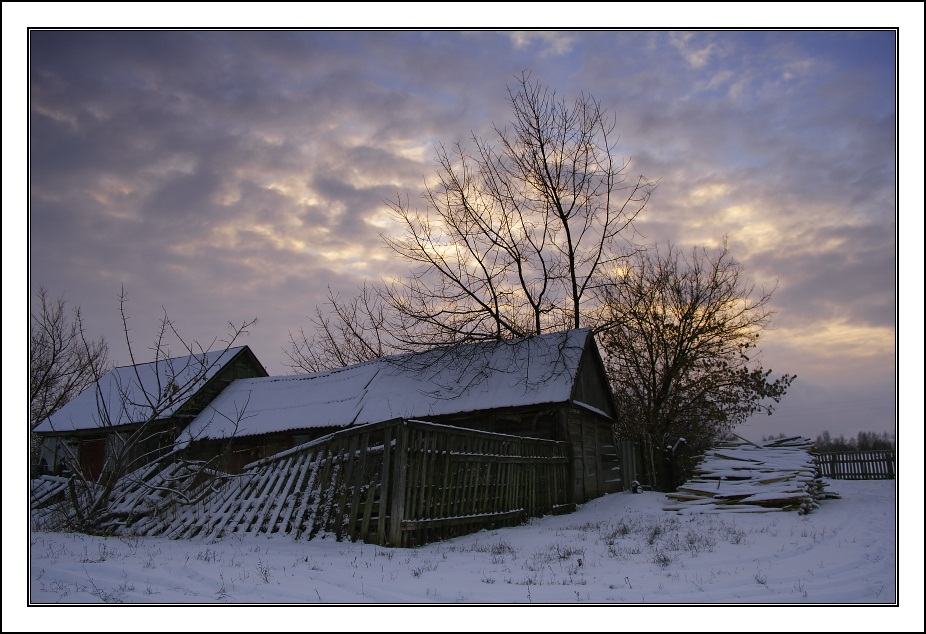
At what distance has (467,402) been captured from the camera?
1630 cm

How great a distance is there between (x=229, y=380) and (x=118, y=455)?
603 inches

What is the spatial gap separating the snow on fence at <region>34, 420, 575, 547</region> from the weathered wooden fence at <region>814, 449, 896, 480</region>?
82.0 feet

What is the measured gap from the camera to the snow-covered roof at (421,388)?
53.0 feet

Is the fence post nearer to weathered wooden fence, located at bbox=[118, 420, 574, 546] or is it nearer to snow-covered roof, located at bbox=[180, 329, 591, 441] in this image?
weathered wooden fence, located at bbox=[118, 420, 574, 546]

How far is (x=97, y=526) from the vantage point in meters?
10.3

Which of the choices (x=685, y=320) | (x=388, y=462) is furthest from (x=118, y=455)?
(x=685, y=320)

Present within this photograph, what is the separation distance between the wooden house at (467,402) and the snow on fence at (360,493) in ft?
12.3

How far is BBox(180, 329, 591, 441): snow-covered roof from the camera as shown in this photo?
636 inches

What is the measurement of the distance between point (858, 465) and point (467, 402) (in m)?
24.2

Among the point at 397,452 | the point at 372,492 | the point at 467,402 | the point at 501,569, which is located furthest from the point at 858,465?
the point at 501,569

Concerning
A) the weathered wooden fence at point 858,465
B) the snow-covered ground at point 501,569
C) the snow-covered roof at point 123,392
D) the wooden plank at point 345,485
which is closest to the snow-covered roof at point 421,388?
the snow-covered roof at point 123,392

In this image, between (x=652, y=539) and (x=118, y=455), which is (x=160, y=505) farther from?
(x=652, y=539)

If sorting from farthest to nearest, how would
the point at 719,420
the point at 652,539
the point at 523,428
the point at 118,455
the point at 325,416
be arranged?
the point at 719,420
the point at 325,416
the point at 523,428
the point at 118,455
the point at 652,539

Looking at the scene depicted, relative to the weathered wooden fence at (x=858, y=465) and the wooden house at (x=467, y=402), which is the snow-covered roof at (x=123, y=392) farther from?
the weathered wooden fence at (x=858, y=465)
